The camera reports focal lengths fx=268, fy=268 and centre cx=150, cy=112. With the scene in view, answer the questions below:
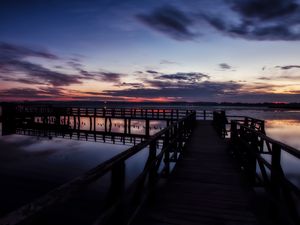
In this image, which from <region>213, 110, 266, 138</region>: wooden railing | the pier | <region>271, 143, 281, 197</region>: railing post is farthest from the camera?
<region>213, 110, 266, 138</region>: wooden railing

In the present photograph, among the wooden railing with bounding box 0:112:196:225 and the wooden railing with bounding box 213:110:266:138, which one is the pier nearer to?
the wooden railing with bounding box 0:112:196:225

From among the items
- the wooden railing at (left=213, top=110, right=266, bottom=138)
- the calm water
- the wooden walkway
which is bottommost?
the calm water

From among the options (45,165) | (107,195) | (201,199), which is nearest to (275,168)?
(201,199)

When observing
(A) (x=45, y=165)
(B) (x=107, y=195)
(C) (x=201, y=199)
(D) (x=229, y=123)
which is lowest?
(A) (x=45, y=165)

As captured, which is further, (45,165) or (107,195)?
(45,165)

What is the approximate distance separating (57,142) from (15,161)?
8.57m

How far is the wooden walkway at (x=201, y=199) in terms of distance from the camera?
411cm

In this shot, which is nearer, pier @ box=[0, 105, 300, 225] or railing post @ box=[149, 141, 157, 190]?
pier @ box=[0, 105, 300, 225]

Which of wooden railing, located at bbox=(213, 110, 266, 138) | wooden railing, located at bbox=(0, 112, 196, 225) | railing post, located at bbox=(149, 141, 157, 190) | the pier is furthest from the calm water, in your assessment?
wooden railing, located at bbox=(0, 112, 196, 225)

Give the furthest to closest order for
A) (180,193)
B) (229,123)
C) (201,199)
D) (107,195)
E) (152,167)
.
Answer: (229,123)
(180,193)
(201,199)
(152,167)
(107,195)

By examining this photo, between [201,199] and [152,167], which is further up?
[152,167]

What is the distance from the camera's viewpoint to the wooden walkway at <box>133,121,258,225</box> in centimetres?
411

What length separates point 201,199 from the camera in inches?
197

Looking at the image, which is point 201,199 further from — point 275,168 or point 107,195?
point 107,195
